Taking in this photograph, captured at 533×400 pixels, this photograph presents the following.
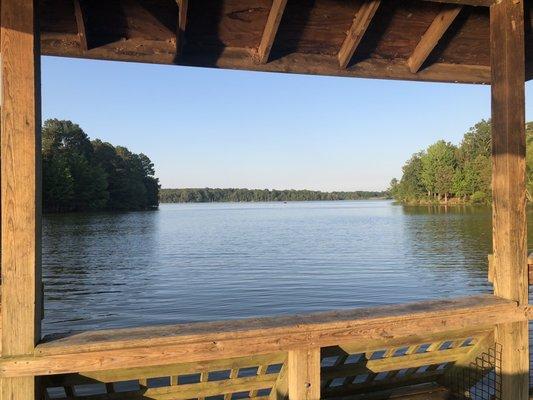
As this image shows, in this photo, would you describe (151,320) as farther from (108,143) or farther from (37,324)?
(108,143)

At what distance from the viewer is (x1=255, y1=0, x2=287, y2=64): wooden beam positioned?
3623mm

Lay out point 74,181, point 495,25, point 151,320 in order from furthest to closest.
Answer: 1. point 74,181
2. point 151,320
3. point 495,25

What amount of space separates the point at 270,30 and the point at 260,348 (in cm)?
250

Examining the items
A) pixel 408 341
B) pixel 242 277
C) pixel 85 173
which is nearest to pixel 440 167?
pixel 85 173

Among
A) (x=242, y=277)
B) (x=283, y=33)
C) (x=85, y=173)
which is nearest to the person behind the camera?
(x=283, y=33)

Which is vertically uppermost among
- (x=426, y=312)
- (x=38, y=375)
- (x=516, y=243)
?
(x=516, y=243)

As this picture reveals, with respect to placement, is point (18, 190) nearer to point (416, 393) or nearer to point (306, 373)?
point (306, 373)

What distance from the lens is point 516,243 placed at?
145 inches

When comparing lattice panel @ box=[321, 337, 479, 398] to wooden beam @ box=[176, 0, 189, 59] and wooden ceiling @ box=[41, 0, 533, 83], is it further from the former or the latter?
wooden beam @ box=[176, 0, 189, 59]

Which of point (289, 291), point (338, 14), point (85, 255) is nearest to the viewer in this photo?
point (338, 14)

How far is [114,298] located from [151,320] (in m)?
3.95

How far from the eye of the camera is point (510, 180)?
3.67 metres

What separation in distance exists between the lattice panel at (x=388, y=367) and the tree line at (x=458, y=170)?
93.6m

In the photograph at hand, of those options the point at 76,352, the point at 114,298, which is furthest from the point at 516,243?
the point at 114,298
